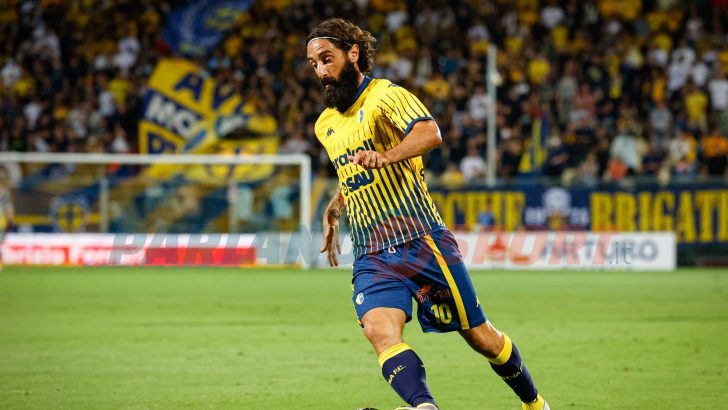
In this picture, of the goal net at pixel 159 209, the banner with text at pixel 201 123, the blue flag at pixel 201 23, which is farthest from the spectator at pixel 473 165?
the blue flag at pixel 201 23

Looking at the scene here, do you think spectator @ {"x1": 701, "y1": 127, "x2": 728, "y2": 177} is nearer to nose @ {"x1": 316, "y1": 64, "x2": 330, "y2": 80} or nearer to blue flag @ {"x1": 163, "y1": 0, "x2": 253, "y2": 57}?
blue flag @ {"x1": 163, "y1": 0, "x2": 253, "y2": 57}

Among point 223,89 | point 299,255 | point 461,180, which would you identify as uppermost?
point 223,89

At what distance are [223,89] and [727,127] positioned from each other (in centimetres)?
1070

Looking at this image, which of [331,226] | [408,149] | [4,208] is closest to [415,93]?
[4,208]

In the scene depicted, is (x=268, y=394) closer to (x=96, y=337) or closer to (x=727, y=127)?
(x=96, y=337)

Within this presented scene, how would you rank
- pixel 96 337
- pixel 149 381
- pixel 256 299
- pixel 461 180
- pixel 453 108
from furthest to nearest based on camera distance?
pixel 453 108
pixel 461 180
pixel 256 299
pixel 96 337
pixel 149 381

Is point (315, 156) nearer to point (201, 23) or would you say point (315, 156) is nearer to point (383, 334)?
point (201, 23)

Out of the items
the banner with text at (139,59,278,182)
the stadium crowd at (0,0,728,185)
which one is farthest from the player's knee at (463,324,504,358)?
the banner with text at (139,59,278,182)

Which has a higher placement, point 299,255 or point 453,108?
point 453,108

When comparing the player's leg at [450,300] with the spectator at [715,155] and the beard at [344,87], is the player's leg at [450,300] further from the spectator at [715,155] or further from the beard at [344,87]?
the spectator at [715,155]

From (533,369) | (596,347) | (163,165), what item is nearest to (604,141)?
(163,165)

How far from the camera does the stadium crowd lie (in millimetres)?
22859

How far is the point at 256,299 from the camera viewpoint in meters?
15.6

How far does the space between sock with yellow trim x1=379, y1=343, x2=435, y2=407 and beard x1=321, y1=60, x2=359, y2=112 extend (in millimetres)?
1308
